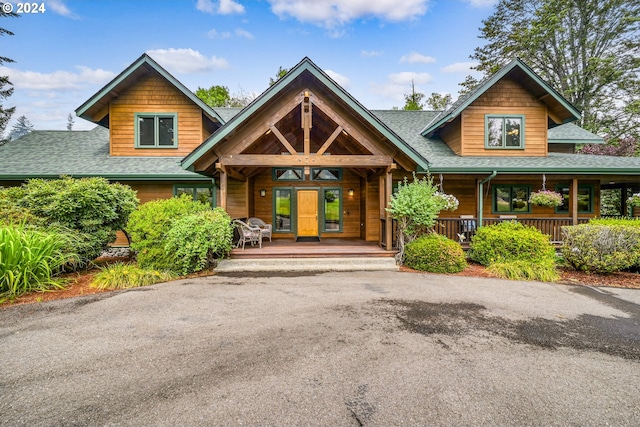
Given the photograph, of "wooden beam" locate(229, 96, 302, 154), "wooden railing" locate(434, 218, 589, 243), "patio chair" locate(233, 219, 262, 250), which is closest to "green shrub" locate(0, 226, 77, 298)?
"patio chair" locate(233, 219, 262, 250)

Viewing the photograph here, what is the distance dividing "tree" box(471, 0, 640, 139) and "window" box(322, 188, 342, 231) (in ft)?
69.6

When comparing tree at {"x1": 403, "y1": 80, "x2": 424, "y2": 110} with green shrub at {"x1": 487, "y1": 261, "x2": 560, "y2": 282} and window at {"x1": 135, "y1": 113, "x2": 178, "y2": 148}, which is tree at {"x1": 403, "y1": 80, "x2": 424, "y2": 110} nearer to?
window at {"x1": 135, "y1": 113, "x2": 178, "y2": 148}

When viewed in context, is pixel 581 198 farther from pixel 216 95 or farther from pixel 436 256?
pixel 216 95

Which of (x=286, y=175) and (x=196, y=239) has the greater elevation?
(x=286, y=175)

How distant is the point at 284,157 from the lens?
7961 mm

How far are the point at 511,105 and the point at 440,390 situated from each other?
11.8m

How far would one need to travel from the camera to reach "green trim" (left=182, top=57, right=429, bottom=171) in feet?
24.8

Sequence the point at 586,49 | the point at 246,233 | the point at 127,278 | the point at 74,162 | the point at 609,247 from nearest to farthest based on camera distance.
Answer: the point at 127,278
the point at 609,247
the point at 246,233
the point at 74,162
the point at 586,49

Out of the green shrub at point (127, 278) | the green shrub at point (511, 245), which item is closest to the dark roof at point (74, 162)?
the green shrub at point (127, 278)

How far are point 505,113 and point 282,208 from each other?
30.5 ft

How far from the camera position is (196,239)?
6848mm

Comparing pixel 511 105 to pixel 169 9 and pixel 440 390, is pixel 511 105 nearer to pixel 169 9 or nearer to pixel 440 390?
pixel 440 390

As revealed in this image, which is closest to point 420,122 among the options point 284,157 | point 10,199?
point 284,157

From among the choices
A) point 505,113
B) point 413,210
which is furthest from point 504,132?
point 413,210
